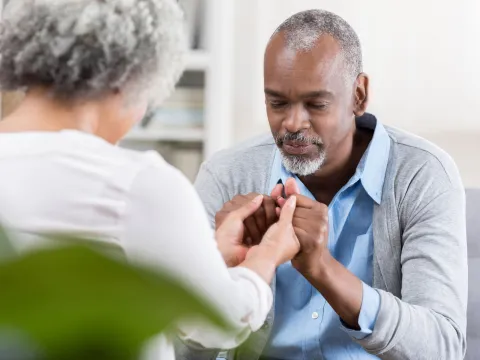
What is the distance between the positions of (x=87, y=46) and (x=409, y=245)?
76 cm

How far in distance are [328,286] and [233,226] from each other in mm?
180

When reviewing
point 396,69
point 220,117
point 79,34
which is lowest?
point 220,117

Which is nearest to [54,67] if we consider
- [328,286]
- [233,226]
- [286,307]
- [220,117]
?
[233,226]

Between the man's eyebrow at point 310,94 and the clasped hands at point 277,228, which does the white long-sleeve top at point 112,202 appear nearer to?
the clasped hands at point 277,228

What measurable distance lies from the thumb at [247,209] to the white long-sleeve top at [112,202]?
0.37 m

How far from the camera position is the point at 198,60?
3.13m

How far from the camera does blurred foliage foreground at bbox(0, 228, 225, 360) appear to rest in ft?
0.35

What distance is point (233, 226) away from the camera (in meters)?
1.27

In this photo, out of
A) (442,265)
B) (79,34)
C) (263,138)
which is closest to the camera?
(79,34)

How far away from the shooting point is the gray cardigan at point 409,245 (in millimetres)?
1384

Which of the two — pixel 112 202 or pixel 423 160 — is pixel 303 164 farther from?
pixel 112 202

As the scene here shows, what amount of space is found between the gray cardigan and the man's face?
0.10m

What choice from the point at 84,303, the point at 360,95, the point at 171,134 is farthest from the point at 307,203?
the point at 171,134

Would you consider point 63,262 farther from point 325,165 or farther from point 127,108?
point 325,165
